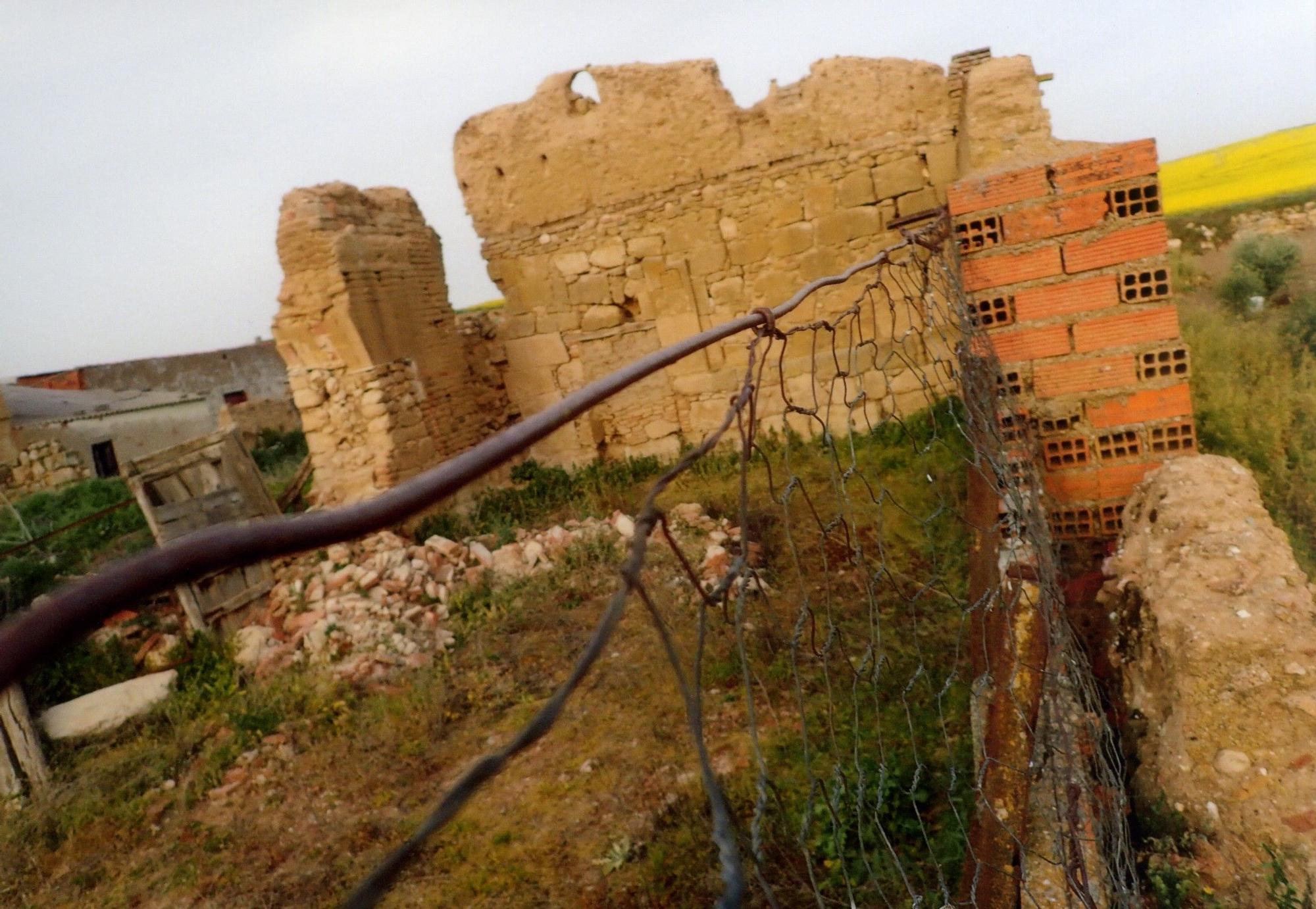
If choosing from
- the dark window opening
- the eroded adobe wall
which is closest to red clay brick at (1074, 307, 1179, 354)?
the eroded adobe wall

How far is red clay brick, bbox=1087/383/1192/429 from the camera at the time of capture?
2764mm

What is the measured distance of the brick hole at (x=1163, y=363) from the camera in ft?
9.04

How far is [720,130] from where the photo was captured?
6.93 m

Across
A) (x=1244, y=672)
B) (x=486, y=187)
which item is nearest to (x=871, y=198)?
(x=486, y=187)

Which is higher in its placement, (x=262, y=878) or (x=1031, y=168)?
(x=1031, y=168)

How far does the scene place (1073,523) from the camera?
9.59 ft

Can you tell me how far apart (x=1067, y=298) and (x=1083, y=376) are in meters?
0.30

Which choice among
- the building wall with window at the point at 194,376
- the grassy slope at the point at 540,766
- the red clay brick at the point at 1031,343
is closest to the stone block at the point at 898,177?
the grassy slope at the point at 540,766

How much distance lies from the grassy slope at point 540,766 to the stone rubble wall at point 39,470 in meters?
13.7

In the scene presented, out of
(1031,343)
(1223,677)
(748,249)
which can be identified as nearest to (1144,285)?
(1031,343)

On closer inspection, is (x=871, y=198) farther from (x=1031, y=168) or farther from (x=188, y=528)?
(x=188, y=528)

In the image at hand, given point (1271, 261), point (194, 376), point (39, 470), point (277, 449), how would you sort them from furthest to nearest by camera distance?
1. point (194, 376)
2. point (277, 449)
3. point (39, 470)
4. point (1271, 261)

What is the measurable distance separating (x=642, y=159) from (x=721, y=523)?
144 inches

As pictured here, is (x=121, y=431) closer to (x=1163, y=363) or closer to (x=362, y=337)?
(x=362, y=337)
